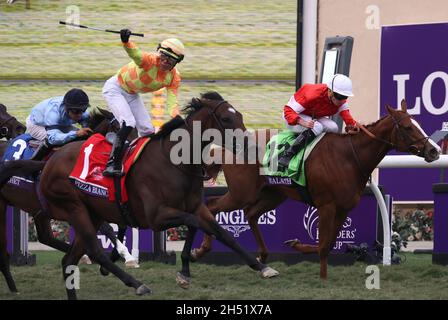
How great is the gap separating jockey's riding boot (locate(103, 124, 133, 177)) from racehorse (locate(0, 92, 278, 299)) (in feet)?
0.31

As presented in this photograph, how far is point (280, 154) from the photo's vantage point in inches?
332

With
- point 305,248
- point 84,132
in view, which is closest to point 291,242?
point 305,248

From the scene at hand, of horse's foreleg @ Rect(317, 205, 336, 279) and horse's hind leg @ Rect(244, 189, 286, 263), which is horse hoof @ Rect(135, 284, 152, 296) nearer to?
horse's foreleg @ Rect(317, 205, 336, 279)

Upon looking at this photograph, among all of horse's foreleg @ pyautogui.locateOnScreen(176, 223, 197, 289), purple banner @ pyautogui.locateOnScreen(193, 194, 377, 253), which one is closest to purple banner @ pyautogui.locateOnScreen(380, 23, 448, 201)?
purple banner @ pyautogui.locateOnScreen(193, 194, 377, 253)

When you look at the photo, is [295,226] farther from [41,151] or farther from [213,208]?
[41,151]

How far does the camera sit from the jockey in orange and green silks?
719cm

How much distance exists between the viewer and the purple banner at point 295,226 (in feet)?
29.4

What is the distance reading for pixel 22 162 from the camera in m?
7.50

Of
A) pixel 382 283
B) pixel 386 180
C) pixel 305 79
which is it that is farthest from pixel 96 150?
pixel 305 79

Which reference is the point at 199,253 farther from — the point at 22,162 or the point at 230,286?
the point at 22,162

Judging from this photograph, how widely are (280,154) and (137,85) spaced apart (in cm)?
149

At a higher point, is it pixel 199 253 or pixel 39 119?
pixel 39 119
